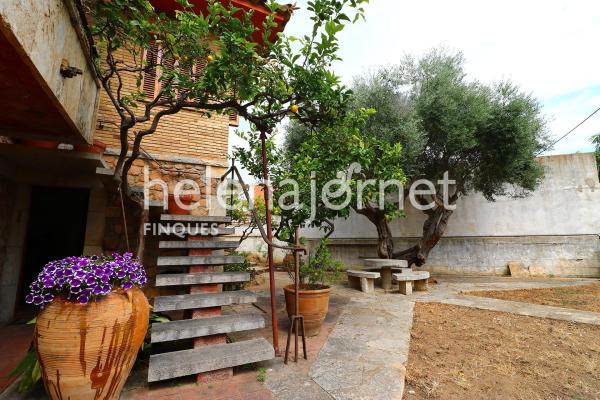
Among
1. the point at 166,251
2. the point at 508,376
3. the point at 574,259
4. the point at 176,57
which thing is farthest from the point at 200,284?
the point at 574,259

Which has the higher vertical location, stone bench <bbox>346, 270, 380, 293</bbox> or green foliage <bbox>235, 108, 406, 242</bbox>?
green foliage <bbox>235, 108, 406, 242</bbox>

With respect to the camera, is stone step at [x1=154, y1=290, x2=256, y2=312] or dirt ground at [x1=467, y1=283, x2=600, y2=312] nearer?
stone step at [x1=154, y1=290, x2=256, y2=312]

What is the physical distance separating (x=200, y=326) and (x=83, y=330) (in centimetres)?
96

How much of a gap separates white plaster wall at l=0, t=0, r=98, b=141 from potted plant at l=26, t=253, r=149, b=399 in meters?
1.40

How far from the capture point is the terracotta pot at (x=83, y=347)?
1.85 meters

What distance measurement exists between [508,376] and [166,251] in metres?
4.77

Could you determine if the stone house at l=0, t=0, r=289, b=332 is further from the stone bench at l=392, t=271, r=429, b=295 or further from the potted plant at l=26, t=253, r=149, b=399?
the stone bench at l=392, t=271, r=429, b=295

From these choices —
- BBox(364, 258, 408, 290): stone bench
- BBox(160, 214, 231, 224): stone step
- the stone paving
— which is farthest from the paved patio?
BBox(364, 258, 408, 290): stone bench

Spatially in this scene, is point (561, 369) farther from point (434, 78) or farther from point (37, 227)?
point (37, 227)

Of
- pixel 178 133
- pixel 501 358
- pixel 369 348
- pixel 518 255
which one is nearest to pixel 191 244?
pixel 369 348

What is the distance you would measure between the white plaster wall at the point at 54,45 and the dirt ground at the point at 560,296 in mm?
7634

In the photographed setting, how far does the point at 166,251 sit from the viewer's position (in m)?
4.75

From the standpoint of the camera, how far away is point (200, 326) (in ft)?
8.58

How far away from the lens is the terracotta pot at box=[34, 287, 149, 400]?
6.06 ft
